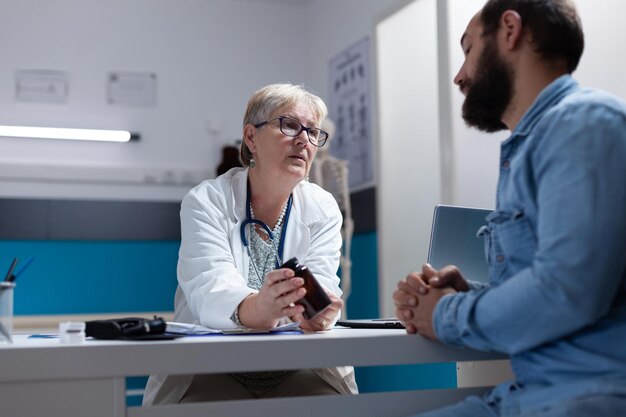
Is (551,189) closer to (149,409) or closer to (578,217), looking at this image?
(578,217)

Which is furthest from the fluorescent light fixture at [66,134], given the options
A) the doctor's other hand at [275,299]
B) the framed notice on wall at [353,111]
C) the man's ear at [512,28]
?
the man's ear at [512,28]

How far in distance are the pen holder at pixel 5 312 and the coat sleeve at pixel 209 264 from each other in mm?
523

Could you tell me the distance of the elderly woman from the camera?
5.84ft

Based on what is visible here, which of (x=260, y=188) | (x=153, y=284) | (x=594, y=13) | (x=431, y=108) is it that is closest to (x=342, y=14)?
(x=431, y=108)

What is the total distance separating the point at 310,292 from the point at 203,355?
0.43m

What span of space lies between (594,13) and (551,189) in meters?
1.72

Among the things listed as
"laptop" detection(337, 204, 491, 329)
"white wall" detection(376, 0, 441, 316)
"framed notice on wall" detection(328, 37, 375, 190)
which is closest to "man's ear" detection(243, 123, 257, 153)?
"laptop" detection(337, 204, 491, 329)

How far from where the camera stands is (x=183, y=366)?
124cm

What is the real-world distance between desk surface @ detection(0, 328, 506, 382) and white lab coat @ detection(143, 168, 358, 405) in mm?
501

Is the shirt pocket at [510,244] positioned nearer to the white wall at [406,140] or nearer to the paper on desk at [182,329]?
the paper on desk at [182,329]

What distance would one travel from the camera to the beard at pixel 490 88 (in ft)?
4.84

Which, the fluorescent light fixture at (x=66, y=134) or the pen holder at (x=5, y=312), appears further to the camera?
the fluorescent light fixture at (x=66, y=134)

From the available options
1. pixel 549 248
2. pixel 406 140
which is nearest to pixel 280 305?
pixel 549 248

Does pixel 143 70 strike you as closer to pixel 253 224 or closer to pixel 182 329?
pixel 253 224
